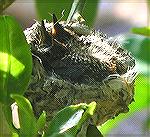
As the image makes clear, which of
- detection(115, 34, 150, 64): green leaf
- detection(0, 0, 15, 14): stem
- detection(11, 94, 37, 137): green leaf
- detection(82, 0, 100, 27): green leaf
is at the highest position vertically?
detection(0, 0, 15, 14): stem

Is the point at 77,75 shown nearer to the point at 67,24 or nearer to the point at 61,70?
the point at 61,70

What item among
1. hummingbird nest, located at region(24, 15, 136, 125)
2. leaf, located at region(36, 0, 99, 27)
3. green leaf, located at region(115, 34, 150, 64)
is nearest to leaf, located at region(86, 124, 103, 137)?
hummingbird nest, located at region(24, 15, 136, 125)

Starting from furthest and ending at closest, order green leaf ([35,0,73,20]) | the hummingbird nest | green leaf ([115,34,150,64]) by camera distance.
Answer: green leaf ([115,34,150,64]), green leaf ([35,0,73,20]), the hummingbird nest

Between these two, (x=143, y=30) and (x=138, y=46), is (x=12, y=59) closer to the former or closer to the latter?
(x=143, y=30)

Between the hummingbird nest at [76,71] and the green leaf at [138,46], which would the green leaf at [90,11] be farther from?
the green leaf at [138,46]

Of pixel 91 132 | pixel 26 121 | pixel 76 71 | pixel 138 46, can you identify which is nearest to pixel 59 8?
pixel 76 71

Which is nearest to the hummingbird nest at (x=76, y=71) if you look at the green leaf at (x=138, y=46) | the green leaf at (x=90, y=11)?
the green leaf at (x=90, y=11)

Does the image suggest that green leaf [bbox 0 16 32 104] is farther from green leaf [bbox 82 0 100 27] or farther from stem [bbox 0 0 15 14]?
green leaf [bbox 82 0 100 27]

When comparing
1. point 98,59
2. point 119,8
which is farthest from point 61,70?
point 119,8
